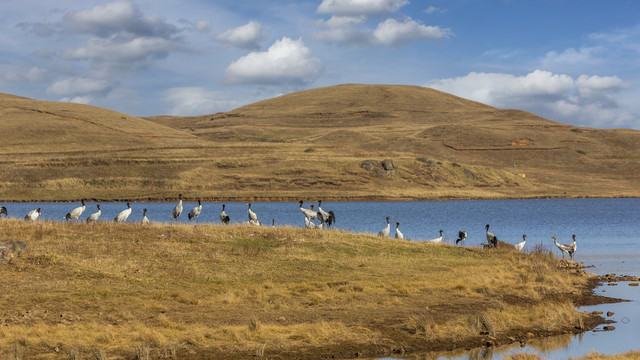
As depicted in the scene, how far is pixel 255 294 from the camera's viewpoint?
23.2 metres

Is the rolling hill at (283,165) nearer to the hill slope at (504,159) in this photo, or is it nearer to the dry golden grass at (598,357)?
the hill slope at (504,159)

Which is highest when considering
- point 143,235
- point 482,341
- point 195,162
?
point 195,162

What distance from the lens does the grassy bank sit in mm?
18172

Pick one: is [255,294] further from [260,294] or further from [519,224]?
[519,224]

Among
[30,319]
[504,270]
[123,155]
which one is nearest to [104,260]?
[30,319]

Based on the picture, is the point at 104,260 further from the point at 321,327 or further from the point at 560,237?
the point at 560,237

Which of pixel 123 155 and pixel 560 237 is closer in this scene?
pixel 560 237

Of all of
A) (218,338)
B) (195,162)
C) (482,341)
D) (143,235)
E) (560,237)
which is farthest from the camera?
(195,162)

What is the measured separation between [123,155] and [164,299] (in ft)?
352

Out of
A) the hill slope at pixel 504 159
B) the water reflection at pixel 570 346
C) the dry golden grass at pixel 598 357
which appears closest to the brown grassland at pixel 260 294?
the water reflection at pixel 570 346

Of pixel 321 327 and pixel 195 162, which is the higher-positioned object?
pixel 195 162

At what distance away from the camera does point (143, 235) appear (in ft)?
98.4

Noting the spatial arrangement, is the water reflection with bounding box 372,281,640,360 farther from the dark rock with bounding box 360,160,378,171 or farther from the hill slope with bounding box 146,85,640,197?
the dark rock with bounding box 360,160,378,171

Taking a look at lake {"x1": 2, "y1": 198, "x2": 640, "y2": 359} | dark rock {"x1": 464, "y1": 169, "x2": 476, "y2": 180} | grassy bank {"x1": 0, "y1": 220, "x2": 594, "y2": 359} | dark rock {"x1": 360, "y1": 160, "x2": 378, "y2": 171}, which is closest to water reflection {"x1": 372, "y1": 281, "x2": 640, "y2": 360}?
lake {"x1": 2, "y1": 198, "x2": 640, "y2": 359}
